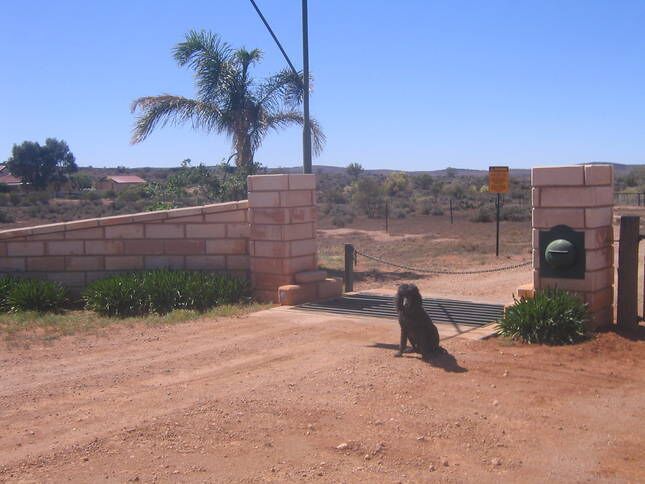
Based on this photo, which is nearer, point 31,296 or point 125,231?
point 31,296

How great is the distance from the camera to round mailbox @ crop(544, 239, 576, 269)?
8625 mm

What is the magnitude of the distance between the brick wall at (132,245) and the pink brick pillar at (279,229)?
0.36 meters

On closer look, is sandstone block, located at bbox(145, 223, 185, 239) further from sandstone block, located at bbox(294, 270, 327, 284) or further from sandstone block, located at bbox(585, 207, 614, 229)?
sandstone block, located at bbox(585, 207, 614, 229)

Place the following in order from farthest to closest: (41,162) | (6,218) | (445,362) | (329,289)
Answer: (41,162) → (6,218) → (329,289) → (445,362)

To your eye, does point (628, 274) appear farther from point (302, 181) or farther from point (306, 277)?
point (302, 181)

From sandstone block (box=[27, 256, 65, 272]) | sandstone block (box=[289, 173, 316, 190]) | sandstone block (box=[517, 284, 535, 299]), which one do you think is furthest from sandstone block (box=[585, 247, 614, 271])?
sandstone block (box=[27, 256, 65, 272])

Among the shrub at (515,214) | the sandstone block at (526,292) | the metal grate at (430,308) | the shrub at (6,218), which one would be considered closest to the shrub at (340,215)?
the shrub at (515,214)

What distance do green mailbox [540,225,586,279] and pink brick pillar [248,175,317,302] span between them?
411cm

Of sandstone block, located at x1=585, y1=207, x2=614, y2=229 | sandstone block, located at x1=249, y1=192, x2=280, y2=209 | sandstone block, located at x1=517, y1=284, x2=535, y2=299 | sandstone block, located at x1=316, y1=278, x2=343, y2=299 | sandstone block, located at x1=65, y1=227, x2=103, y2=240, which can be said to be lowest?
sandstone block, located at x1=316, y1=278, x2=343, y2=299

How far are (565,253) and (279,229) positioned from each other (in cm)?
447

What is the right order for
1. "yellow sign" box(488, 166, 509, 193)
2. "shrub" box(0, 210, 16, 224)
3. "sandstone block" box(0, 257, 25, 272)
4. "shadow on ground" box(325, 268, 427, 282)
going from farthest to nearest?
"shrub" box(0, 210, 16, 224), "yellow sign" box(488, 166, 509, 193), "shadow on ground" box(325, 268, 427, 282), "sandstone block" box(0, 257, 25, 272)

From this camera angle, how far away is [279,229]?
1164cm

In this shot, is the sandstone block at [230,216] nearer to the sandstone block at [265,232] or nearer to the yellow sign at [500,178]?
the sandstone block at [265,232]

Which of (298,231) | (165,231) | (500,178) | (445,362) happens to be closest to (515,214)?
(500,178)
